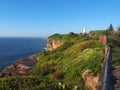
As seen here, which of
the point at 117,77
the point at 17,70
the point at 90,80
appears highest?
the point at 117,77

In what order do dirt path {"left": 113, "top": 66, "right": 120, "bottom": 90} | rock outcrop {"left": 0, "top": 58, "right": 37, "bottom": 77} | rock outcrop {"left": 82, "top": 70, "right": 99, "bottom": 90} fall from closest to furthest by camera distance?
1. dirt path {"left": 113, "top": 66, "right": 120, "bottom": 90}
2. rock outcrop {"left": 82, "top": 70, "right": 99, "bottom": 90}
3. rock outcrop {"left": 0, "top": 58, "right": 37, "bottom": 77}

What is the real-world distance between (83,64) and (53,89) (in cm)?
964

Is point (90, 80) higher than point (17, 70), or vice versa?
point (90, 80)

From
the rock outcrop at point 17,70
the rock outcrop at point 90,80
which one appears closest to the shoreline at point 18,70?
the rock outcrop at point 17,70

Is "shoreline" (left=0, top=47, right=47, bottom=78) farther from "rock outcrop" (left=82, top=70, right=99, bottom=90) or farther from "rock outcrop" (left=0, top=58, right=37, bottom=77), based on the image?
"rock outcrop" (left=82, top=70, right=99, bottom=90)

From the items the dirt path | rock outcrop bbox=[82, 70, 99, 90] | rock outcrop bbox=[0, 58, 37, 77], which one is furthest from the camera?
rock outcrop bbox=[0, 58, 37, 77]

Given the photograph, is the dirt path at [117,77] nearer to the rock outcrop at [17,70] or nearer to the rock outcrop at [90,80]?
the rock outcrop at [90,80]

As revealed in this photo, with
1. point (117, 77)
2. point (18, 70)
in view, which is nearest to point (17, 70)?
point (18, 70)

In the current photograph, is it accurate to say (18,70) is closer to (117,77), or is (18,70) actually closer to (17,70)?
(17,70)

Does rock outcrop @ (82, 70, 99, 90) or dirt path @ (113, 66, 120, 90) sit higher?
dirt path @ (113, 66, 120, 90)

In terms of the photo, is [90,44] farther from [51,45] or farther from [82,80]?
[51,45]

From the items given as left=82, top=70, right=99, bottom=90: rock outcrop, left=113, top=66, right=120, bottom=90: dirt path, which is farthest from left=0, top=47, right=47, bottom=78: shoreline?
left=113, top=66, right=120, bottom=90: dirt path

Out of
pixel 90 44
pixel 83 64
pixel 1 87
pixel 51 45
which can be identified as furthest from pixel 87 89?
pixel 51 45

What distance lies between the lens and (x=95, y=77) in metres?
19.5
